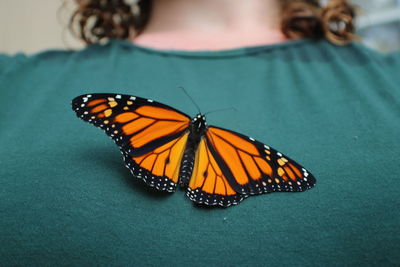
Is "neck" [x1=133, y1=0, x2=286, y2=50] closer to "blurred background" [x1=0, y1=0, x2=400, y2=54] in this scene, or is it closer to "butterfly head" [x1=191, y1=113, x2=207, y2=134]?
"butterfly head" [x1=191, y1=113, x2=207, y2=134]

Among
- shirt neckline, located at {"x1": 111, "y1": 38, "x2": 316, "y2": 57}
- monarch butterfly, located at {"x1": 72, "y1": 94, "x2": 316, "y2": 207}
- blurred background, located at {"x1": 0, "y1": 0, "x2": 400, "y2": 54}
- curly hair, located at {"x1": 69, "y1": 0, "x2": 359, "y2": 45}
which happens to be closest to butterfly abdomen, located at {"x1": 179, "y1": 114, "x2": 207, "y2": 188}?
monarch butterfly, located at {"x1": 72, "y1": 94, "x2": 316, "y2": 207}

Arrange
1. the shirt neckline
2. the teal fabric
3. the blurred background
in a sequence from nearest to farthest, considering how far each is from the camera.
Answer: the teal fabric < the shirt neckline < the blurred background

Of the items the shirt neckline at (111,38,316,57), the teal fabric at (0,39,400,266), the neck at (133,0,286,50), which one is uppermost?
the neck at (133,0,286,50)

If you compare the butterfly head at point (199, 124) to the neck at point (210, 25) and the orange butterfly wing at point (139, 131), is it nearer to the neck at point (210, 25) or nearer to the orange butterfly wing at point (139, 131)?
the orange butterfly wing at point (139, 131)

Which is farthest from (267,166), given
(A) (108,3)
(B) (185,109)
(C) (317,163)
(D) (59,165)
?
(A) (108,3)

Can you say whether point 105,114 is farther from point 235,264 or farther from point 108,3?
point 108,3

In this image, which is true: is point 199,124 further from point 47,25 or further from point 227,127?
point 47,25

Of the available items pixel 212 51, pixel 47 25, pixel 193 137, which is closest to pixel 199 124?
pixel 193 137
